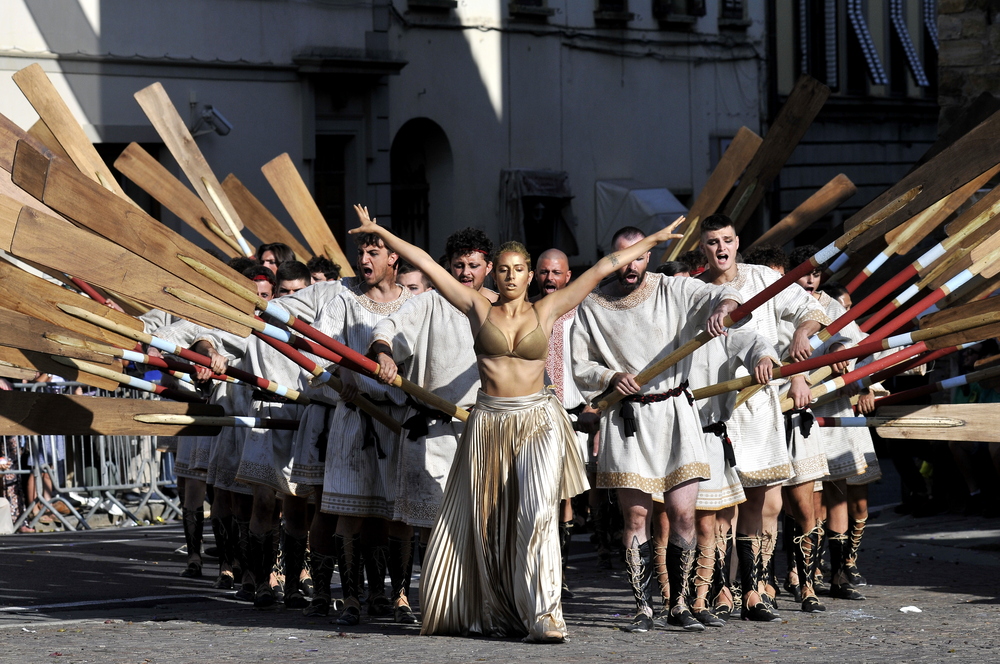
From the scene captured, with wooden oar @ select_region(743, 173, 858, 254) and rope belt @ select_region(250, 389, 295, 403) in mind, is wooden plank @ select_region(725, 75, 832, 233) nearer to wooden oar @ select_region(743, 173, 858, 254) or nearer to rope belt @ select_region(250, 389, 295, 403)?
wooden oar @ select_region(743, 173, 858, 254)

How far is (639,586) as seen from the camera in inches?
309

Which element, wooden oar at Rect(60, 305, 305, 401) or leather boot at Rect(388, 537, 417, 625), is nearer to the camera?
wooden oar at Rect(60, 305, 305, 401)

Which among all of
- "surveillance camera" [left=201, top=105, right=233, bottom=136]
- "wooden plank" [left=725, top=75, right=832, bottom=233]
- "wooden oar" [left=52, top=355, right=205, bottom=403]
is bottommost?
"wooden oar" [left=52, top=355, right=205, bottom=403]

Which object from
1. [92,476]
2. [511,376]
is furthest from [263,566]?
[92,476]

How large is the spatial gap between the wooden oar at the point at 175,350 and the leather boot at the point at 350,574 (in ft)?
2.48

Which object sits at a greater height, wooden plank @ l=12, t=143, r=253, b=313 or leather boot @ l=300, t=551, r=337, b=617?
wooden plank @ l=12, t=143, r=253, b=313

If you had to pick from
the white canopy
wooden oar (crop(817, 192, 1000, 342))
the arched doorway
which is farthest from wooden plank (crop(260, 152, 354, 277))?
the white canopy

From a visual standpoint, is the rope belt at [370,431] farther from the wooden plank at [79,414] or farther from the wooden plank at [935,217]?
the wooden plank at [935,217]

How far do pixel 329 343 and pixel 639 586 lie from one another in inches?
72.0

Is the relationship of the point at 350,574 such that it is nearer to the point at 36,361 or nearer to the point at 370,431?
the point at 370,431

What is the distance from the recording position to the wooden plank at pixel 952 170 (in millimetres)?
8070

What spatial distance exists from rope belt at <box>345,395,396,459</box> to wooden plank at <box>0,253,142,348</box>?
4.13ft

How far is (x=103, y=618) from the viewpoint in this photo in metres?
8.38

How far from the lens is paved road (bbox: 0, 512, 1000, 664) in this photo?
706 cm
